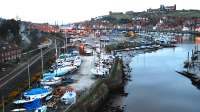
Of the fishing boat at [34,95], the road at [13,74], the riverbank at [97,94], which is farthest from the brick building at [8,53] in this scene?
the fishing boat at [34,95]

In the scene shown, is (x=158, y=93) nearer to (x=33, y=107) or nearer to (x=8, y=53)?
(x=8, y=53)

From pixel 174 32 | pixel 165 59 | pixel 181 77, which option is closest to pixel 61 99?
pixel 181 77

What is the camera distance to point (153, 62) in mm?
54344

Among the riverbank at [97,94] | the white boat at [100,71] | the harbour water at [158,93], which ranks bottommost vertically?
the harbour water at [158,93]

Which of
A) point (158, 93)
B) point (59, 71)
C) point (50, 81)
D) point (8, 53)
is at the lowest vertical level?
point (158, 93)

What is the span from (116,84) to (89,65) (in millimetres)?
6047

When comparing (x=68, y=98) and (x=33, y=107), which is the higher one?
(x=68, y=98)

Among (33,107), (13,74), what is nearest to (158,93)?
(13,74)

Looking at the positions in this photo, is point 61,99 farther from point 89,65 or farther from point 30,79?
point 89,65

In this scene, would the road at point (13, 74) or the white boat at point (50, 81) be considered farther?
the white boat at point (50, 81)

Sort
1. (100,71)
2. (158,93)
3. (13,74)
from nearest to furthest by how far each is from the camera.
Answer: (13,74)
(100,71)
(158,93)

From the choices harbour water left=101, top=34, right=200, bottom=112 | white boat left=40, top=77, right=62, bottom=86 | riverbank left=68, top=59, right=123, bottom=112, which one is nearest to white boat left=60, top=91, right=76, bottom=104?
riverbank left=68, top=59, right=123, bottom=112

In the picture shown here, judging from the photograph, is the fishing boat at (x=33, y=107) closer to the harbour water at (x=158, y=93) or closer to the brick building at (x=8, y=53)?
the harbour water at (x=158, y=93)

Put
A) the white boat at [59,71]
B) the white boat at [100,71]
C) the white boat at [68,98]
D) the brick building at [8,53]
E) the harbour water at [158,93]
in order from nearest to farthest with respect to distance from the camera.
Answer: the white boat at [68,98], the harbour water at [158,93], the white boat at [59,71], the white boat at [100,71], the brick building at [8,53]
